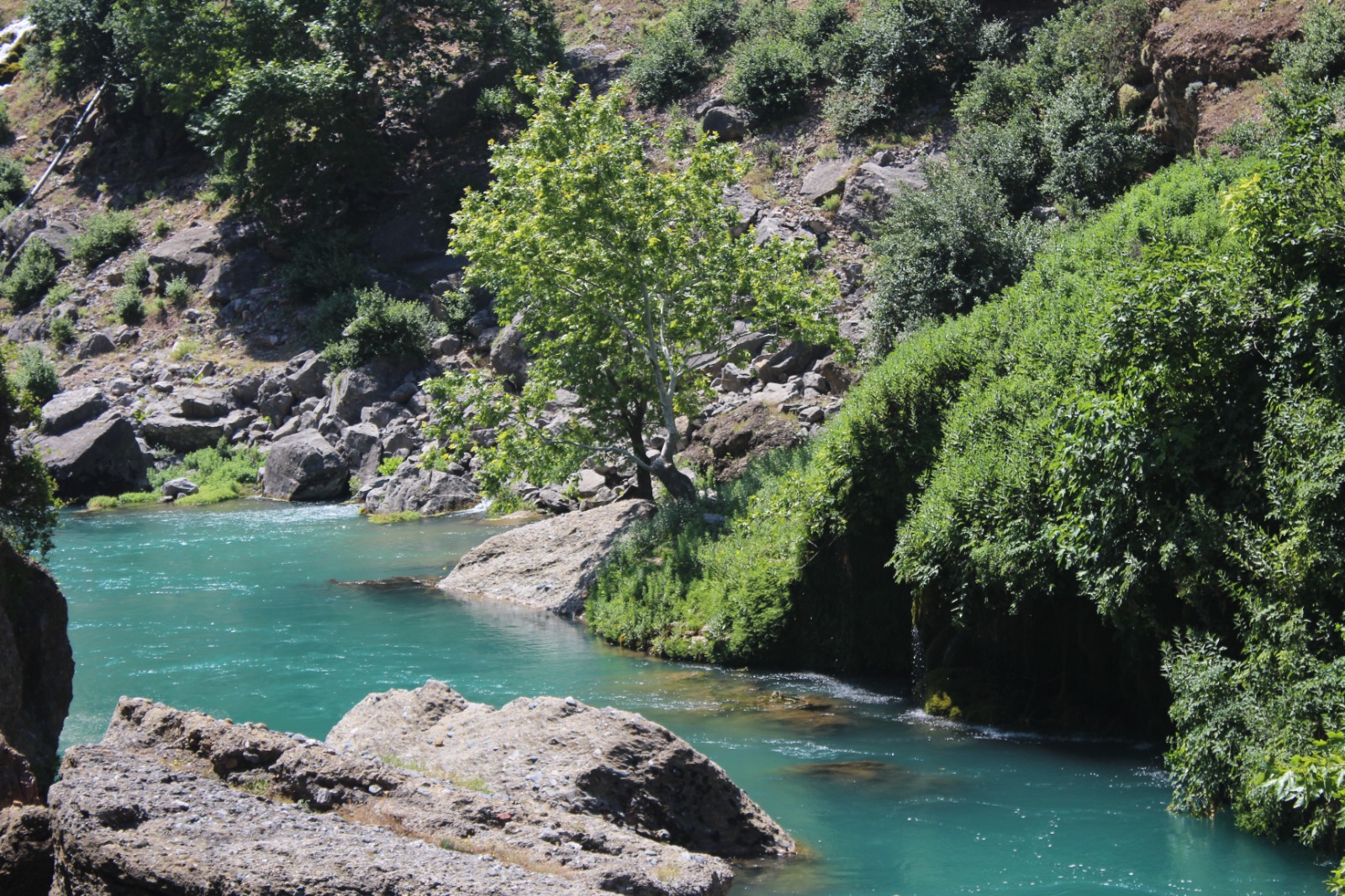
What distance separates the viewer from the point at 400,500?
31484mm

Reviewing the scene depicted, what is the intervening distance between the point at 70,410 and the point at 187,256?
10526 mm

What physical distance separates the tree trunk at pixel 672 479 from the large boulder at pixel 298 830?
43.1ft

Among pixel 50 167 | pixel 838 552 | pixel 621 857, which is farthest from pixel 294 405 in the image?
pixel 621 857

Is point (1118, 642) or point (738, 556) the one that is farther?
point (738, 556)

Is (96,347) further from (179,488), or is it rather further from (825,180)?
(825,180)

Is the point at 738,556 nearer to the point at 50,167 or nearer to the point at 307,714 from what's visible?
the point at 307,714

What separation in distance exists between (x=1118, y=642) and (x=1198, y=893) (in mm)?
4480

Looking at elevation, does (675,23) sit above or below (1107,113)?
→ above

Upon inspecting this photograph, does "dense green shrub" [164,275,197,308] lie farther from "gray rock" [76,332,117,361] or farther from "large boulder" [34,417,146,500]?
"large boulder" [34,417,146,500]

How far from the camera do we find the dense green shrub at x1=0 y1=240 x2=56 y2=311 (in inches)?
1818

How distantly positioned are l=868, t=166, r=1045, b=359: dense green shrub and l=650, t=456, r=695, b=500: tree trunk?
523 cm

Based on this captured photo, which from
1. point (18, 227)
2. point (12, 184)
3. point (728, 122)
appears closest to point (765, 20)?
point (728, 122)

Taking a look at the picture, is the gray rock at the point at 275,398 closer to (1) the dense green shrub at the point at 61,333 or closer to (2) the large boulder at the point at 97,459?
(2) the large boulder at the point at 97,459

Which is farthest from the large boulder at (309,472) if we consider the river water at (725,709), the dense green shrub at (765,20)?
the dense green shrub at (765,20)
